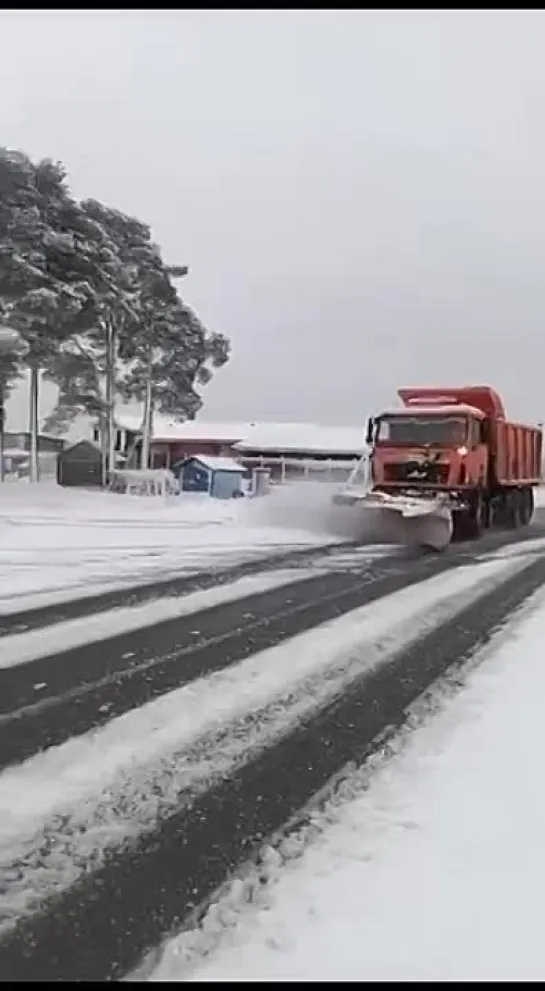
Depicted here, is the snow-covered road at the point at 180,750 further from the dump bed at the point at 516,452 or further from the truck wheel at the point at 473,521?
the dump bed at the point at 516,452

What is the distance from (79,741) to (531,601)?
7.30 m

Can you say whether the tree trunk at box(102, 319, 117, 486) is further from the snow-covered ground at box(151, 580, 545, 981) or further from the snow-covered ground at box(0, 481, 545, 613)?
the snow-covered ground at box(151, 580, 545, 981)

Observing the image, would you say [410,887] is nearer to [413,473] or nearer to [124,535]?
[124,535]

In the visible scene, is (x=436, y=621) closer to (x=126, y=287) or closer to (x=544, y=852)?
(x=544, y=852)

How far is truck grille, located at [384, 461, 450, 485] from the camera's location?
2058 centimetres

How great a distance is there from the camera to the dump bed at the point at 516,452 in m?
22.6

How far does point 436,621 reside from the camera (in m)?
10.5

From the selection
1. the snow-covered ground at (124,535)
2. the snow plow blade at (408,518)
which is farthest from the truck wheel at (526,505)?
the snow plow blade at (408,518)

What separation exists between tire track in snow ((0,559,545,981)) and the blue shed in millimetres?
35796

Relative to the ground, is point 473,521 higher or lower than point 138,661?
higher

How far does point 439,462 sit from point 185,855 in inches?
657

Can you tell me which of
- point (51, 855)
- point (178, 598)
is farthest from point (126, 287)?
point (51, 855)

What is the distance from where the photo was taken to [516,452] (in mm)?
24500

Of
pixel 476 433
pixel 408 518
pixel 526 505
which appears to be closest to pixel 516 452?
pixel 526 505
